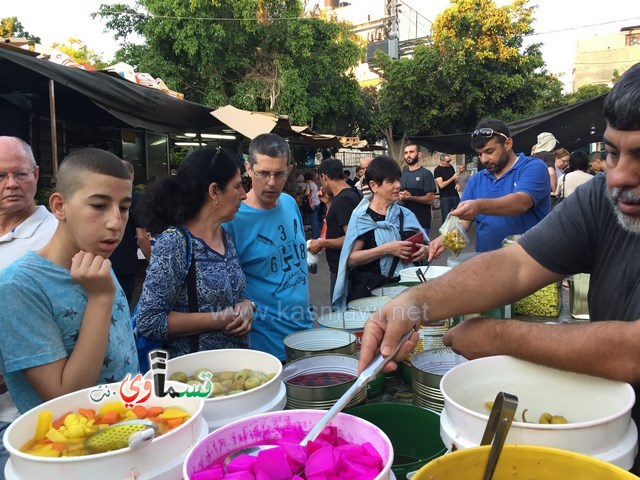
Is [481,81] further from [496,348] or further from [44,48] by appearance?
[496,348]

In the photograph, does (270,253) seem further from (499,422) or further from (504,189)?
(504,189)

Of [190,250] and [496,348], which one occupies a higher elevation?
[190,250]

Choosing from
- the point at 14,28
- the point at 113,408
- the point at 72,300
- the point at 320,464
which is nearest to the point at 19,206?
the point at 72,300

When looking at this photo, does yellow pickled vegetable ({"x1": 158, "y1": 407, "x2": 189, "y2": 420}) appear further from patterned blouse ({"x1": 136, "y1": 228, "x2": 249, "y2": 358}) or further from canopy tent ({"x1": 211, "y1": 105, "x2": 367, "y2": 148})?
canopy tent ({"x1": 211, "y1": 105, "x2": 367, "y2": 148})

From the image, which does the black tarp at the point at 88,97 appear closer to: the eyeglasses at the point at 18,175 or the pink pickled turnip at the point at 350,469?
the eyeglasses at the point at 18,175

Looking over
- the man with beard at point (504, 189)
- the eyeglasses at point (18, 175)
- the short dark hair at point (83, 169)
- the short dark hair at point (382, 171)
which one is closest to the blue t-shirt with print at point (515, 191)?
the man with beard at point (504, 189)

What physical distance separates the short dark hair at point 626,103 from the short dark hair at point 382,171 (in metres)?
2.36

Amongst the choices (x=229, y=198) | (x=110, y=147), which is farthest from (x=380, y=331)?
(x=110, y=147)

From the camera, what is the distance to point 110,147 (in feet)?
31.0

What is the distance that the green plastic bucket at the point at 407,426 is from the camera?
1245 millimetres

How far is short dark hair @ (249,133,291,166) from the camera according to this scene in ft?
8.96

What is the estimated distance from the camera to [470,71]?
739 inches

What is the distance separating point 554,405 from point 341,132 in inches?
751

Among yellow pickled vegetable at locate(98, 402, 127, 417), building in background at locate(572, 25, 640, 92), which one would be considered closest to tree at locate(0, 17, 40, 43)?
yellow pickled vegetable at locate(98, 402, 127, 417)
